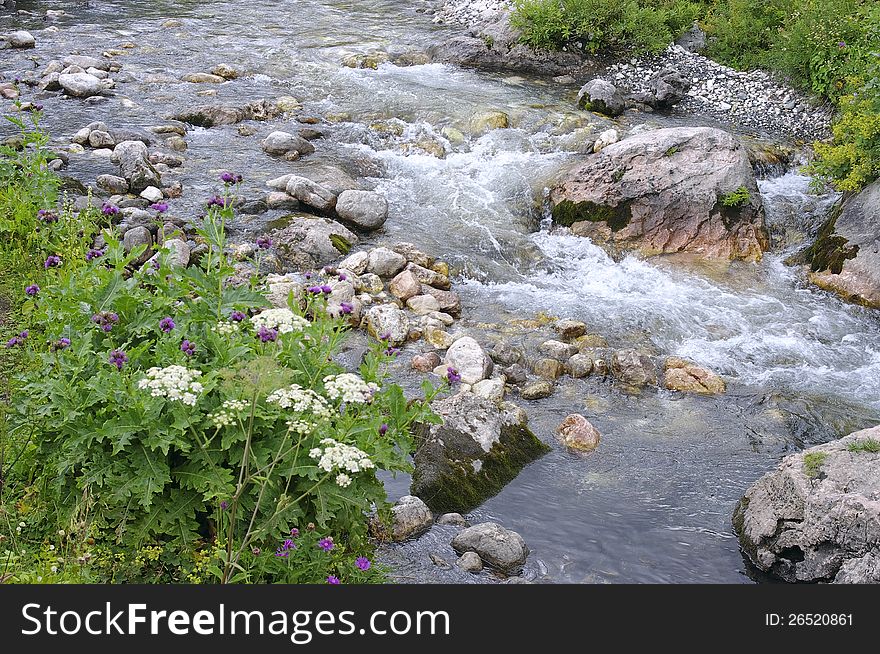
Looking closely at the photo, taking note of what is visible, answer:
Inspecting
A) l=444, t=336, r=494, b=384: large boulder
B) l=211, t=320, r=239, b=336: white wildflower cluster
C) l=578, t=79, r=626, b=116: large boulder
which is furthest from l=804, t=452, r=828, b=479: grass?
l=578, t=79, r=626, b=116: large boulder

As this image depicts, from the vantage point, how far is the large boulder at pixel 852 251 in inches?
368

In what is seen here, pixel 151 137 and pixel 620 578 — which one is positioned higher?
pixel 151 137

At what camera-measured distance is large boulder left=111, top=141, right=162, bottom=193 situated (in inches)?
400

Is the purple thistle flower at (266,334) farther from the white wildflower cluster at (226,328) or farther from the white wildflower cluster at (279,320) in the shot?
the white wildflower cluster at (226,328)

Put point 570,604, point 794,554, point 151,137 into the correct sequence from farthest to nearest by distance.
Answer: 1. point 151,137
2. point 794,554
3. point 570,604

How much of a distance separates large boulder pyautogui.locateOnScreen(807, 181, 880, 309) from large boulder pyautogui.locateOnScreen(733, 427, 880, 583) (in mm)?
4272

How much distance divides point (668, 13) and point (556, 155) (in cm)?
575

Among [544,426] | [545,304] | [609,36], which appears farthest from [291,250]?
[609,36]

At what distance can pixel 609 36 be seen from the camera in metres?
15.8

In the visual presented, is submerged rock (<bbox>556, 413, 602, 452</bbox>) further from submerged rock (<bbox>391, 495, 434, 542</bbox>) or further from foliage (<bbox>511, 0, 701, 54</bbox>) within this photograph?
foliage (<bbox>511, 0, 701, 54</bbox>)

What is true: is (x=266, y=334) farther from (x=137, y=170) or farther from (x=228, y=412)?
(x=137, y=170)

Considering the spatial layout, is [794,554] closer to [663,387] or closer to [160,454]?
[663,387]

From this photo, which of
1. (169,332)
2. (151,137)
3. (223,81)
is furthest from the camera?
(223,81)

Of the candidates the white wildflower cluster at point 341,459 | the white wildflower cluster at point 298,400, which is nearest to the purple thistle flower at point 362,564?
the white wildflower cluster at point 341,459
